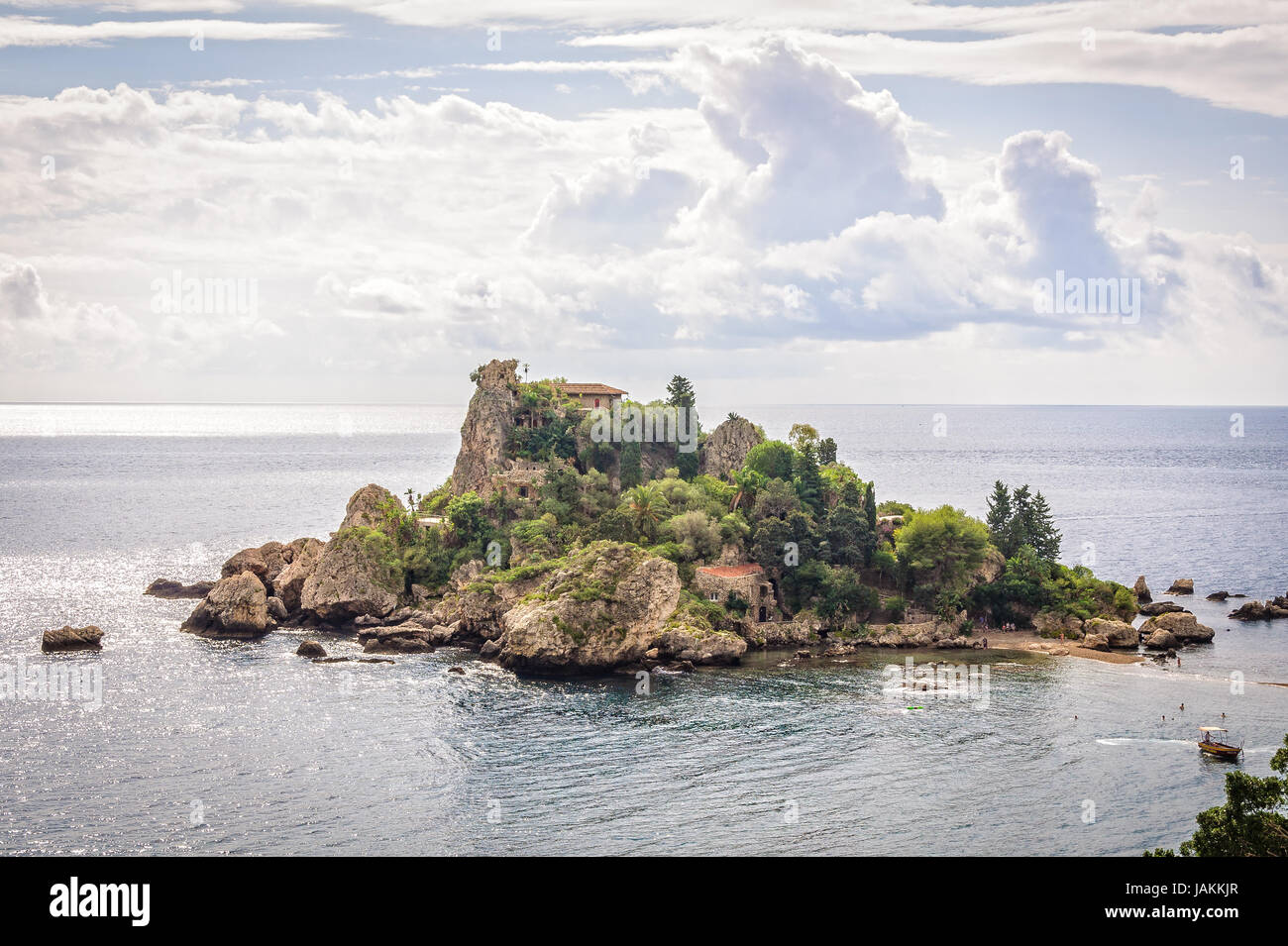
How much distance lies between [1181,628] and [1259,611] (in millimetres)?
14370

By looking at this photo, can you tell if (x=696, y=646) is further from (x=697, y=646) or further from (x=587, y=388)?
(x=587, y=388)

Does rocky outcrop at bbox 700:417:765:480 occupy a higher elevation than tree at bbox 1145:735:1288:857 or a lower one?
higher

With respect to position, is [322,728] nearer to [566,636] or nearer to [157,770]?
[157,770]

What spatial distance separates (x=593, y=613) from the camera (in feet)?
241

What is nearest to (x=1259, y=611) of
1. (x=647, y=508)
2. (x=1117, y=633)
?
(x=1117, y=633)

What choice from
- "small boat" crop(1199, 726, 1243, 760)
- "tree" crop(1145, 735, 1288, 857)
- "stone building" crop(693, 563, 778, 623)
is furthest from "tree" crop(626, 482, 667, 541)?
"tree" crop(1145, 735, 1288, 857)

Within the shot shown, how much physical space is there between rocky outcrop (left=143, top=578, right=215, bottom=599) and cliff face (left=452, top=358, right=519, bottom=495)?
24.0 m

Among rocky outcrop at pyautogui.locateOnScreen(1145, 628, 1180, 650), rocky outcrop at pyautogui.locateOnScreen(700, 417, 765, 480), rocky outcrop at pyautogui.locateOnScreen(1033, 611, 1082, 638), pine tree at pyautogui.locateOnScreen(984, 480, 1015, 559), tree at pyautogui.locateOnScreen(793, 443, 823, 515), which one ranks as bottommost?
rocky outcrop at pyautogui.locateOnScreen(1145, 628, 1180, 650)

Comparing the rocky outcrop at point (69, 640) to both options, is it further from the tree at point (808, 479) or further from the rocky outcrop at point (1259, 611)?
the rocky outcrop at point (1259, 611)

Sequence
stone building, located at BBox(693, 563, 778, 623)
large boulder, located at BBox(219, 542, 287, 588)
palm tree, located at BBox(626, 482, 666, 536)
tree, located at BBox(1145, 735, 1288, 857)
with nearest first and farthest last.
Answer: tree, located at BBox(1145, 735, 1288, 857)
stone building, located at BBox(693, 563, 778, 623)
palm tree, located at BBox(626, 482, 666, 536)
large boulder, located at BBox(219, 542, 287, 588)

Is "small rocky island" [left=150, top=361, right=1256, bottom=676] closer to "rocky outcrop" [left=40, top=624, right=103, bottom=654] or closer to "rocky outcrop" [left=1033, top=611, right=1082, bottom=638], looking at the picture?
"rocky outcrop" [left=1033, top=611, right=1082, bottom=638]

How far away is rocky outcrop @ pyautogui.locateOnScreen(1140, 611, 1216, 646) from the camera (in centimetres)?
7994
